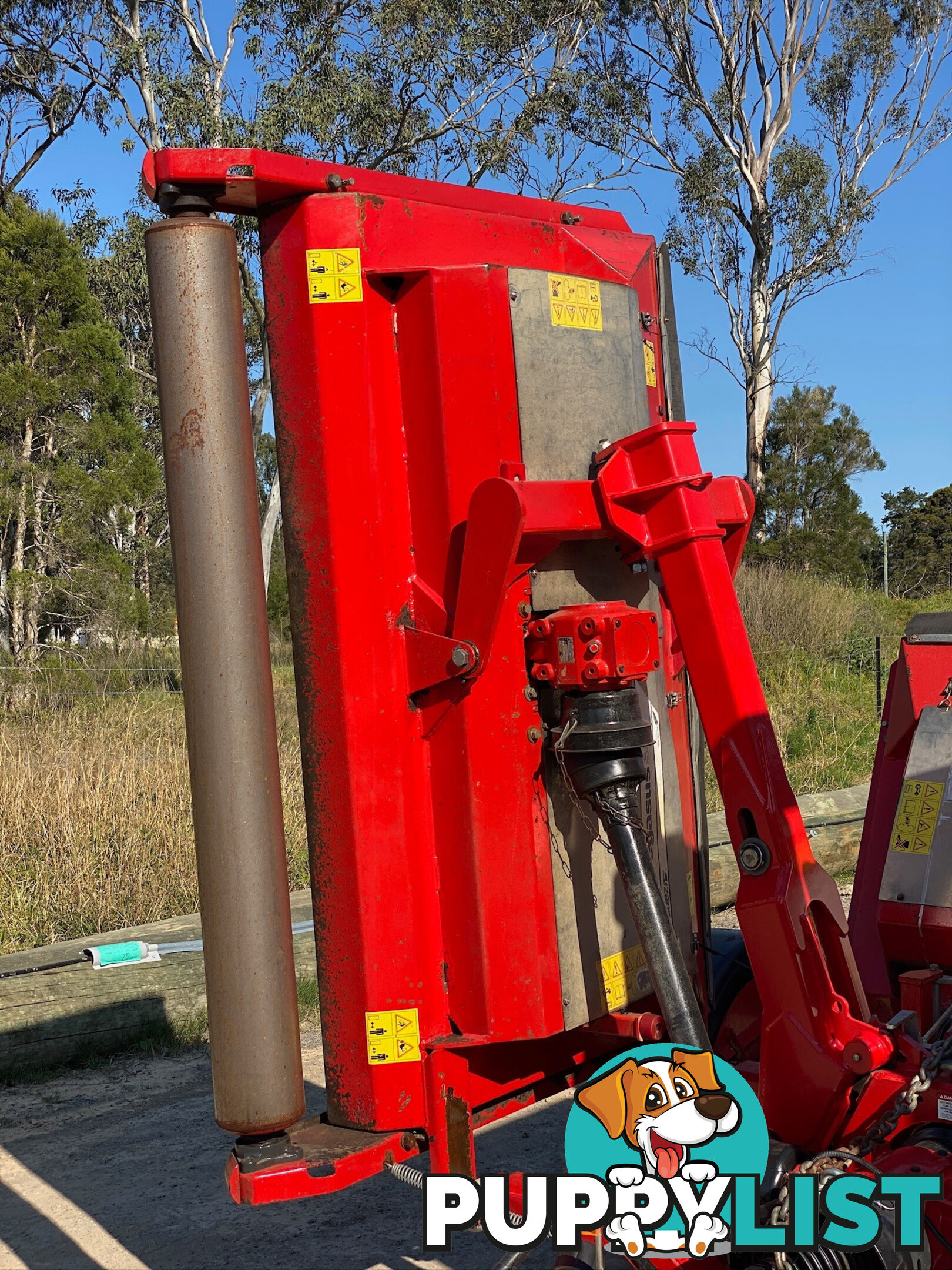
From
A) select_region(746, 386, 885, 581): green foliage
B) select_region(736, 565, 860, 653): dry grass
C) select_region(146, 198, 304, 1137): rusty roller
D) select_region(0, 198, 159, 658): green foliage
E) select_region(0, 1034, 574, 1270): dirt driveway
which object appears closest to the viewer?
select_region(146, 198, 304, 1137): rusty roller

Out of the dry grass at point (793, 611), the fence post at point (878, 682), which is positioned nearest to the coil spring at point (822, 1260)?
the fence post at point (878, 682)

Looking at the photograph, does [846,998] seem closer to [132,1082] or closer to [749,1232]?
[749,1232]

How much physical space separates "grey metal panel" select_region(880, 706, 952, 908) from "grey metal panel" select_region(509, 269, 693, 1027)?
528 millimetres

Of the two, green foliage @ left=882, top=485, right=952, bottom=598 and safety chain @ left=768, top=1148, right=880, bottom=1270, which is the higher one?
green foliage @ left=882, top=485, right=952, bottom=598

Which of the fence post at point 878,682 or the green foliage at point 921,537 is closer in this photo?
the fence post at point 878,682

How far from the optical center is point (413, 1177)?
2.38m

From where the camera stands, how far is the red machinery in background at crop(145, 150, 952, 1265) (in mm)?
2330

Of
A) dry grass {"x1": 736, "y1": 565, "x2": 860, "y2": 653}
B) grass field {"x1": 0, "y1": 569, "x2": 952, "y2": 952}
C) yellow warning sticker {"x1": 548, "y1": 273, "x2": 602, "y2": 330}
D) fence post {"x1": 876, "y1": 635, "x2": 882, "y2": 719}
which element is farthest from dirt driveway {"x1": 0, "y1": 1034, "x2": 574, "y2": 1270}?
dry grass {"x1": 736, "y1": 565, "x2": 860, "y2": 653}

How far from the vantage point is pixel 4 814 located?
686 cm

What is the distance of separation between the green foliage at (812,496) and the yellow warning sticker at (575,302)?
2661 centimetres

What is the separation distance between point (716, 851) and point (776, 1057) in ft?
15.0

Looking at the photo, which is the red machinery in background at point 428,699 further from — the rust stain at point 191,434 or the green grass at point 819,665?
the green grass at point 819,665

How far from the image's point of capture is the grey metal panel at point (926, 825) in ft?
8.77

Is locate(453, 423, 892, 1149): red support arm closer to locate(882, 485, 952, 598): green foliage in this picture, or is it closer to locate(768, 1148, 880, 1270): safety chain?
locate(768, 1148, 880, 1270): safety chain
